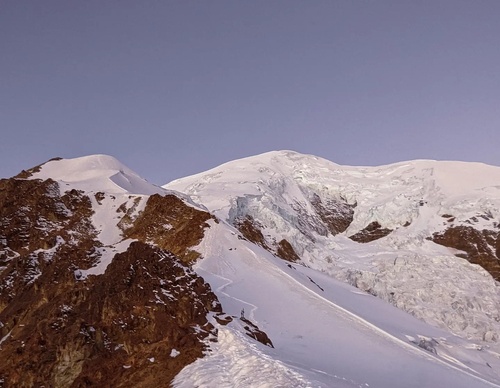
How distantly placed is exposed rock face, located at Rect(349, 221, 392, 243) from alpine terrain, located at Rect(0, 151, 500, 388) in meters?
0.38

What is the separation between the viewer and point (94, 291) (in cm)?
2736

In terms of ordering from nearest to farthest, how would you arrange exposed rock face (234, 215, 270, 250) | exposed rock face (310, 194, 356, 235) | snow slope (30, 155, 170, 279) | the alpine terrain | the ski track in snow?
the alpine terrain → the ski track in snow → snow slope (30, 155, 170, 279) → exposed rock face (234, 215, 270, 250) → exposed rock face (310, 194, 356, 235)

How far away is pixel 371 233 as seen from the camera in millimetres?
99125

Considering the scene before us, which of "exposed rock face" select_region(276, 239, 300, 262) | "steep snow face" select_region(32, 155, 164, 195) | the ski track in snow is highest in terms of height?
"steep snow face" select_region(32, 155, 164, 195)

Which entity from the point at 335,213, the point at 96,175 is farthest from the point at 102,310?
the point at 335,213

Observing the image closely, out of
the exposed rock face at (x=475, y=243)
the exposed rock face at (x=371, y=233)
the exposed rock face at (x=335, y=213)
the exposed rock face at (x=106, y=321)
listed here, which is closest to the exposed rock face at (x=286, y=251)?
the exposed rock face at (x=371, y=233)

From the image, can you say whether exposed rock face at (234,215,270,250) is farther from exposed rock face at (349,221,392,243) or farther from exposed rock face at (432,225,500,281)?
exposed rock face at (432,225,500,281)

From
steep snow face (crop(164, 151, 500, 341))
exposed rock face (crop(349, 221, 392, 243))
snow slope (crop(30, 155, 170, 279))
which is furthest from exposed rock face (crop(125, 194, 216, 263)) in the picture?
exposed rock face (crop(349, 221, 392, 243))

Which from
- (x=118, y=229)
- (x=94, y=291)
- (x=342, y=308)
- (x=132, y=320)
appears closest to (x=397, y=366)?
(x=342, y=308)

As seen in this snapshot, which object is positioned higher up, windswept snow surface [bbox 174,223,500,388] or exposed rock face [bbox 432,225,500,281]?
exposed rock face [bbox 432,225,500,281]

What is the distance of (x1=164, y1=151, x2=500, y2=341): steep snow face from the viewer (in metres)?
72.8

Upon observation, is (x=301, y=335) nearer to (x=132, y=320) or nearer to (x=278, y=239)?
(x=132, y=320)

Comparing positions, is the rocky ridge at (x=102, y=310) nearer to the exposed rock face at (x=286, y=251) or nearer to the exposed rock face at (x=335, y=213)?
the exposed rock face at (x=286, y=251)

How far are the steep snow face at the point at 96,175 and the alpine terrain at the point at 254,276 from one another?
405 mm
